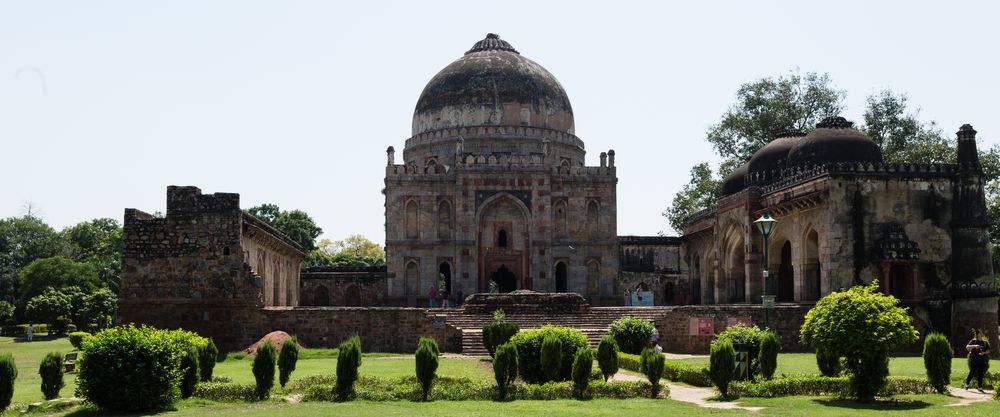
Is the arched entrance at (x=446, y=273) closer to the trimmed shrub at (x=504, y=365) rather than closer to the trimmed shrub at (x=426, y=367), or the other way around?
the trimmed shrub at (x=504, y=365)

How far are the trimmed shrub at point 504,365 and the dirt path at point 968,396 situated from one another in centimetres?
662

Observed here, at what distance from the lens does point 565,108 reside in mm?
→ 49094

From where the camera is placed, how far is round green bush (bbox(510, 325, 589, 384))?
18.2 meters

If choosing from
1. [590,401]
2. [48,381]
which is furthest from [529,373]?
[48,381]

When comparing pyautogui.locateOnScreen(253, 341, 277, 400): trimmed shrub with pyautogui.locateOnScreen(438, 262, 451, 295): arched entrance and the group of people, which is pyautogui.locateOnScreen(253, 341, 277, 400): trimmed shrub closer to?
the group of people

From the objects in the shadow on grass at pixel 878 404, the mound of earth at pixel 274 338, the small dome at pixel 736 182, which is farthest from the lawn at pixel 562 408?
the small dome at pixel 736 182

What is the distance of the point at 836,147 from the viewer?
33281mm

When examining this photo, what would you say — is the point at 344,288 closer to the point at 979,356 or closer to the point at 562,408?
the point at 562,408

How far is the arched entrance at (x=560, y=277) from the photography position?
144 ft

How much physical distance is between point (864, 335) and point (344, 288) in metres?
31.9

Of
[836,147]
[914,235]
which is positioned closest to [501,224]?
[836,147]

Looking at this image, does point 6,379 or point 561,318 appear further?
point 561,318

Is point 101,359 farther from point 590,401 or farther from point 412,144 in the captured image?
point 412,144

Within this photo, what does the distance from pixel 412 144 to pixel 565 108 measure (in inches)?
289
